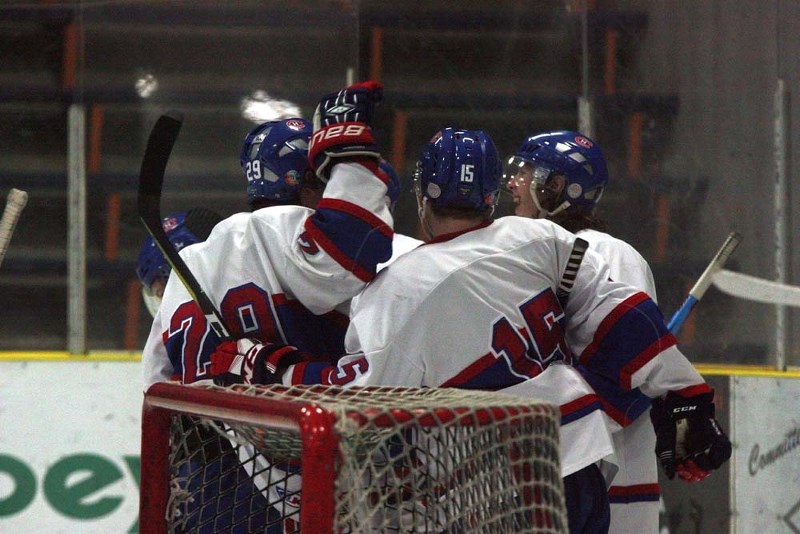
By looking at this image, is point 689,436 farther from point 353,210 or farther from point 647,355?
point 353,210

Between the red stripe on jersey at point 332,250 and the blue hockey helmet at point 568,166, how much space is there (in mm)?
829

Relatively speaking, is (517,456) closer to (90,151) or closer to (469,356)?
(469,356)

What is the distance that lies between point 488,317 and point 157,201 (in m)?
0.64

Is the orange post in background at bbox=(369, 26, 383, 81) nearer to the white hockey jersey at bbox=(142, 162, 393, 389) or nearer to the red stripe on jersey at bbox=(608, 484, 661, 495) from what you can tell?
the white hockey jersey at bbox=(142, 162, 393, 389)

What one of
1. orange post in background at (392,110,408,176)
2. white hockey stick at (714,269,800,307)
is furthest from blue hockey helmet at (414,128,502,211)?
orange post in background at (392,110,408,176)

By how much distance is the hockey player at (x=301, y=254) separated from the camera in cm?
176

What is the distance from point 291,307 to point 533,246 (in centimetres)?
43

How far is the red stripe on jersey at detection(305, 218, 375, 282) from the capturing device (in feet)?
5.78

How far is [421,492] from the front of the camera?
132cm

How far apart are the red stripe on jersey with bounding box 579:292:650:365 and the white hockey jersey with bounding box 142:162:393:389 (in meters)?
0.41

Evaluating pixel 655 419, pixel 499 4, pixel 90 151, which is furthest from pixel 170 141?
pixel 499 4

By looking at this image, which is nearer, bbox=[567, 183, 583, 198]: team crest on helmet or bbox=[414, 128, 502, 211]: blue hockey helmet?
bbox=[414, 128, 502, 211]: blue hockey helmet

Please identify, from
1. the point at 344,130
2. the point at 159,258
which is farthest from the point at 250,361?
the point at 159,258

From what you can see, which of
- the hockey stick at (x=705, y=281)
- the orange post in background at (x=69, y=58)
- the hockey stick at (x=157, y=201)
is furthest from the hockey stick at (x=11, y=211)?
the orange post in background at (x=69, y=58)
